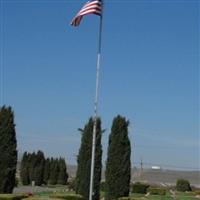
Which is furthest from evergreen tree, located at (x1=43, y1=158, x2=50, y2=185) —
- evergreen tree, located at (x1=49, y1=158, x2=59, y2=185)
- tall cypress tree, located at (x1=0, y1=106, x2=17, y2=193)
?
tall cypress tree, located at (x1=0, y1=106, x2=17, y2=193)

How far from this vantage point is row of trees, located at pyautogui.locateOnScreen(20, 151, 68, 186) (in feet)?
203

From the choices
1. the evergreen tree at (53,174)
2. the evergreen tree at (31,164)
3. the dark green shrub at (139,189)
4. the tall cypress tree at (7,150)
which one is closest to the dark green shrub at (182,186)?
the dark green shrub at (139,189)

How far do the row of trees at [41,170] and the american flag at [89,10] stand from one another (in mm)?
42007

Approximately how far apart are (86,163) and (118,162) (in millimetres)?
1919

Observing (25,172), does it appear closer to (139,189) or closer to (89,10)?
(139,189)

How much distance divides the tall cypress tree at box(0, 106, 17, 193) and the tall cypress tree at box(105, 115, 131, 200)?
5268 mm

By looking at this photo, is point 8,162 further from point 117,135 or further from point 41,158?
point 41,158

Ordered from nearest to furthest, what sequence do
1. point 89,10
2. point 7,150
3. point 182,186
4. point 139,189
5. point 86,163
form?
point 89,10
point 7,150
point 86,163
point 139,189
point 182,186

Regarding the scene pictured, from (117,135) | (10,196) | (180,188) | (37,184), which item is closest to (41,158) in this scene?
(37,184)

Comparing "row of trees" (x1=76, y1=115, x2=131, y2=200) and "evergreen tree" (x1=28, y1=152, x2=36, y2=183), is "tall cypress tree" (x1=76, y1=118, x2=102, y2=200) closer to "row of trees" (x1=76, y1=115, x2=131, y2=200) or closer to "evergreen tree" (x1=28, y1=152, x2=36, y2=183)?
"row of trees" (x1=76, y1=115, x2=131, y2=200)

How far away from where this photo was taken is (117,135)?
31.5 m

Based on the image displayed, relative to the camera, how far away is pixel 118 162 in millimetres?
30906

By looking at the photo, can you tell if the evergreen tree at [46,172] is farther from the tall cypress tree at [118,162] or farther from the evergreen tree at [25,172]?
the tall cypress tree at [118,162]

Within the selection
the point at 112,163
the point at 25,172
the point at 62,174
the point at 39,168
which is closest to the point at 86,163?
the point at 112,163
